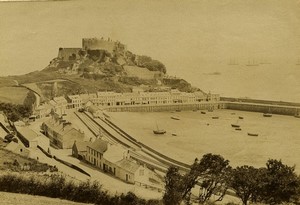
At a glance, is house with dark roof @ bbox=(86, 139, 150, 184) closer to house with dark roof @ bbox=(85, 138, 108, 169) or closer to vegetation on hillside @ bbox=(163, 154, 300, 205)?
house with dark roof @ bbox=(85, 138, 108, 169)

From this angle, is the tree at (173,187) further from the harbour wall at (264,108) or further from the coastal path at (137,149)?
the harbour wall at (264,108)

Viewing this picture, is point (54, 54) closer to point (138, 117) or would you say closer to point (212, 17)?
point (138, 117)

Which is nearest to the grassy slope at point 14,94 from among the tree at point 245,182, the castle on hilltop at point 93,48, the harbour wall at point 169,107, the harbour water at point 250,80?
the castle on hilltop at point 93,48

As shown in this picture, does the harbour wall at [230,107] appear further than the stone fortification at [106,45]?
No

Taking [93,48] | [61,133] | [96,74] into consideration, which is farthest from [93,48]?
[61,133]

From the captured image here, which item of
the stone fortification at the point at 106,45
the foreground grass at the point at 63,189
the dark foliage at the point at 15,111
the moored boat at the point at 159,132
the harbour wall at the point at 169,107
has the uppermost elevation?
the stone fortification at the point at 106,45

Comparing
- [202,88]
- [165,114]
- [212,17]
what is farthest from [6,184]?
[212,17]
